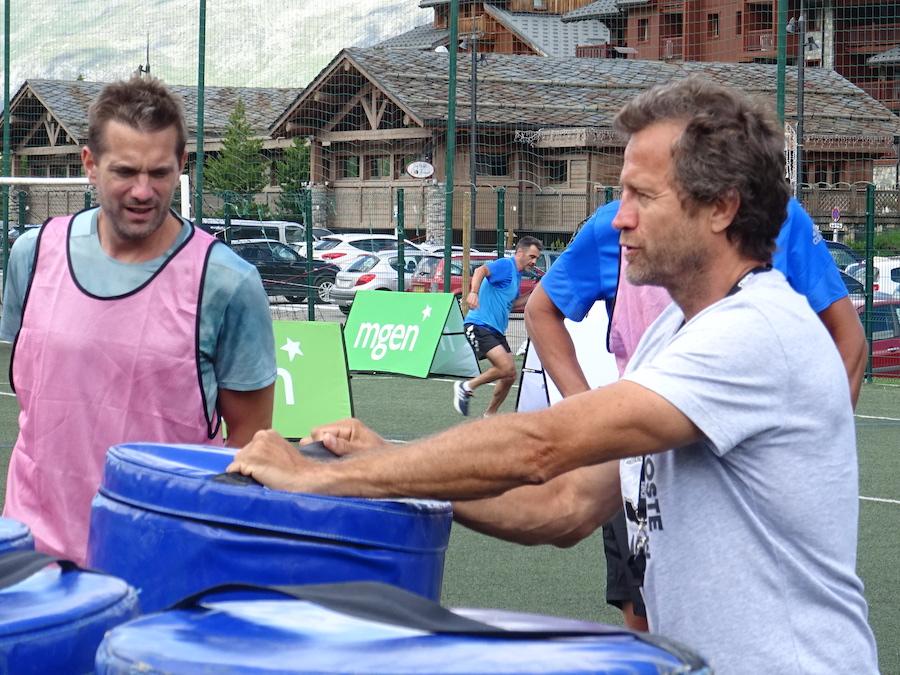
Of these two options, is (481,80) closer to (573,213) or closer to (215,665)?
(573,213)

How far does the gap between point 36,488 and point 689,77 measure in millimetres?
1703

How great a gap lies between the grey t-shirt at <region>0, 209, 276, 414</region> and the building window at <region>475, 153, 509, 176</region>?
32.5 meters

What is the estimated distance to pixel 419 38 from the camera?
7412 centimetres

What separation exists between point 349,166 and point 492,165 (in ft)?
27.2

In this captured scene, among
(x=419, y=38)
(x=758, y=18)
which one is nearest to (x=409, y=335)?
(x=758, y=18)

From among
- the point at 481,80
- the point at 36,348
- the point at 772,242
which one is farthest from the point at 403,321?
the point at 481,80

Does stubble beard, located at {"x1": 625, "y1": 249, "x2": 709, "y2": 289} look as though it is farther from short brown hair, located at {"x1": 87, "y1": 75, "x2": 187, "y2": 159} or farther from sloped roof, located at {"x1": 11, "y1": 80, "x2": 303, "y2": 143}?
sloped roof, located at {"x1": 11, "y1": 80, "x2": 303, "y2": 143}

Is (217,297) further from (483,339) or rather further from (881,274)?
(881,274)

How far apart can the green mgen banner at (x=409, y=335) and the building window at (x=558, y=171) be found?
19613 mm

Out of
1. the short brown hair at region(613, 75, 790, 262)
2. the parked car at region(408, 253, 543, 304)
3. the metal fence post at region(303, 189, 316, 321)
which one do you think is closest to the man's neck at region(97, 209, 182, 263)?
the short brown hair at region(613, 75, 790, 262)

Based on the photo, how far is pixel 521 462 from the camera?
1797 mm

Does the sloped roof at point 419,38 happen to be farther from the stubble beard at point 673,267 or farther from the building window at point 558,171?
the stubble beard at point 673,267

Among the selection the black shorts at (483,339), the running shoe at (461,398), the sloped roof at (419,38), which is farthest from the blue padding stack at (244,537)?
the sloped roof at (419,38)

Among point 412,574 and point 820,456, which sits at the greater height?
point 820,456
